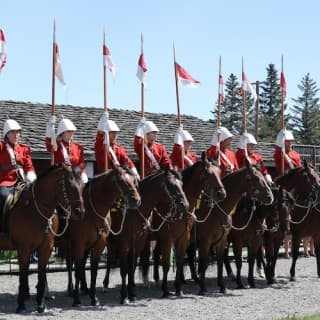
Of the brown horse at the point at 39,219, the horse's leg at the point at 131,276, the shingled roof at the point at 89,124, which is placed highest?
the shingled roof at the point at 89,124

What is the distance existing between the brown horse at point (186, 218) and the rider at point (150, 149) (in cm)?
97

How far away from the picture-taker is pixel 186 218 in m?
12.8

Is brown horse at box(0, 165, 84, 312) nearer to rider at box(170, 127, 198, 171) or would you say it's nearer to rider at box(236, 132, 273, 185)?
rider at box(170, 127, 198, 171)

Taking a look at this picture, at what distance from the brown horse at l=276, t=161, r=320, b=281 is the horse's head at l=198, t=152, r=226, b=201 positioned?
2.84m

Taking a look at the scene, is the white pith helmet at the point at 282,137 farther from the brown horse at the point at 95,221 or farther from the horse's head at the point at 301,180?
the brown horse at the point at 95,221

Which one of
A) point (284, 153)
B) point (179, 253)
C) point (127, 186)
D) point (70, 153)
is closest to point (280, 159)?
point (284, 153)

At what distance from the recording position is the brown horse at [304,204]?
15031 mm

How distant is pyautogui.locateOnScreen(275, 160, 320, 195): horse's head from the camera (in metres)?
15.0

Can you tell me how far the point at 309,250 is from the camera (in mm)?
22391

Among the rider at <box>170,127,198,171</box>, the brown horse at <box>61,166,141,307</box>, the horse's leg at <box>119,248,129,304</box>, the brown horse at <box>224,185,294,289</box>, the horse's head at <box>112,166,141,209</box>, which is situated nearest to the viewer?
the horse's head at <box>112,166,141,209</box>

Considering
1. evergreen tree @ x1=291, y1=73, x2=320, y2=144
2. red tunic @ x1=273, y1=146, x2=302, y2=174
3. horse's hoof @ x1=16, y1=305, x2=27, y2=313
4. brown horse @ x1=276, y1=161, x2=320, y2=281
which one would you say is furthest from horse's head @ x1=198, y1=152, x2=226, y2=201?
evergreen tree @ x1=291, y1=73, x2=320, y2=144

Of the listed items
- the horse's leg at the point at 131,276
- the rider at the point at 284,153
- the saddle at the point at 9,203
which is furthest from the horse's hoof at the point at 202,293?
the rider at the point at 284,153

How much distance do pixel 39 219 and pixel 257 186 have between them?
4.26 meters

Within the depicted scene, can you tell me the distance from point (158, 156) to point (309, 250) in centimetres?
999
